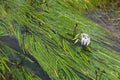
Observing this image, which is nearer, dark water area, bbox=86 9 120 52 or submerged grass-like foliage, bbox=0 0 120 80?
submerged grass-like foliage, bbox=0 0 120 80

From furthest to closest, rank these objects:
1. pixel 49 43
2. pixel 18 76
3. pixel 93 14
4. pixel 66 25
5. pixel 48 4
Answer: pixel 93 14, pixel 48 4, pixel 66 25, pixel 49 43, pixel 18 76

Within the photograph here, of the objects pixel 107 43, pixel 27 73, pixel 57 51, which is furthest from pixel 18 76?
pixel 107 43

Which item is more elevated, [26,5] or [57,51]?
[26,5]

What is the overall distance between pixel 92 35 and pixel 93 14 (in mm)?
476

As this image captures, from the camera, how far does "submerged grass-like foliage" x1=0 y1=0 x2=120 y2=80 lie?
1.39 m

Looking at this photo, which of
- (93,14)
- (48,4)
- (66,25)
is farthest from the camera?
(93,14)

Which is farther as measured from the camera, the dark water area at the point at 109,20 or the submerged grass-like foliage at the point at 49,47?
the dark water area at the point at 109,20

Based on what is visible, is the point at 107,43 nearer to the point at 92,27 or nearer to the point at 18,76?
the point at 92,27

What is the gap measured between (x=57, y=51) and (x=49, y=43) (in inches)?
2.3

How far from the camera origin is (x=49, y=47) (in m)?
1.47

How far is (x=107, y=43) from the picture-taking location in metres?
1.64

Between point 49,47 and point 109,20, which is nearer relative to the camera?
point 49,47

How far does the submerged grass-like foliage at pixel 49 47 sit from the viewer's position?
4.56 ft

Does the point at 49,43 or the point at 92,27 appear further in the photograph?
the point at 92,27
